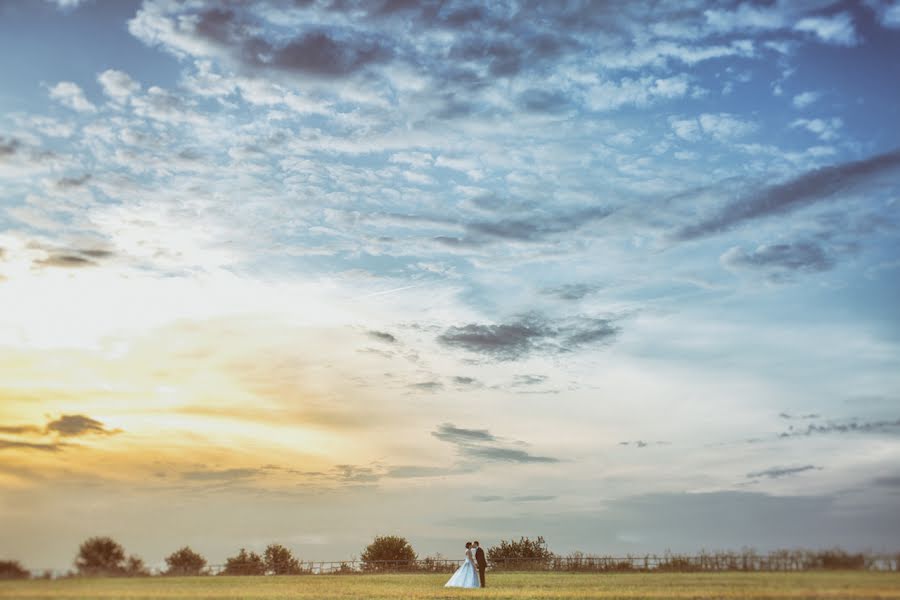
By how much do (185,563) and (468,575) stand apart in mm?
49543

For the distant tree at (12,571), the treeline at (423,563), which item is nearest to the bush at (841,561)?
the treeline at (423,563)

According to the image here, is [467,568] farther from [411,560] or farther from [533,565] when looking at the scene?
[411,560]

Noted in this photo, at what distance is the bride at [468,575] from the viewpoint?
155ft

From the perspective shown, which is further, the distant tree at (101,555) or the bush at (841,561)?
the distant tree at (101,555)

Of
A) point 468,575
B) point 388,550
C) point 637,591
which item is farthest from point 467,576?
point 388,550

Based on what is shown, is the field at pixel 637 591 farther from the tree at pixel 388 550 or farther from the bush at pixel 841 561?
the tree at pixel 388 550

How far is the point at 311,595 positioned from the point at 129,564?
40.5 m

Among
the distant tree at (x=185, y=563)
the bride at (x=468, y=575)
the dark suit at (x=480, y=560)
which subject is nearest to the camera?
the bride at (x=468, y=575)

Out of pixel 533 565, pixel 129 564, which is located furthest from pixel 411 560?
pixel 129 564

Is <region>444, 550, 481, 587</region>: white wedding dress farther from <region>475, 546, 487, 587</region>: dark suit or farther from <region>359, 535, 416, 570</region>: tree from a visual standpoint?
<region>359, 535, 416, 570</region>: tree

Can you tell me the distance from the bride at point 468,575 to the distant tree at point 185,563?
38096 mm

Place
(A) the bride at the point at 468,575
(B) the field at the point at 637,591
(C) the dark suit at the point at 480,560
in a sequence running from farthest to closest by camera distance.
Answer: (C) the dark suit at the point at 480,560 < (A) the bride at the point at 468,575 < (B) the field at the point at 637,591

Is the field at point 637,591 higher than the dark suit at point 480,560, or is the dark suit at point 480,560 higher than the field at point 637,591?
the dark suit at point 480,560

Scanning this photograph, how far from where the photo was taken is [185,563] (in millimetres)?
86188
